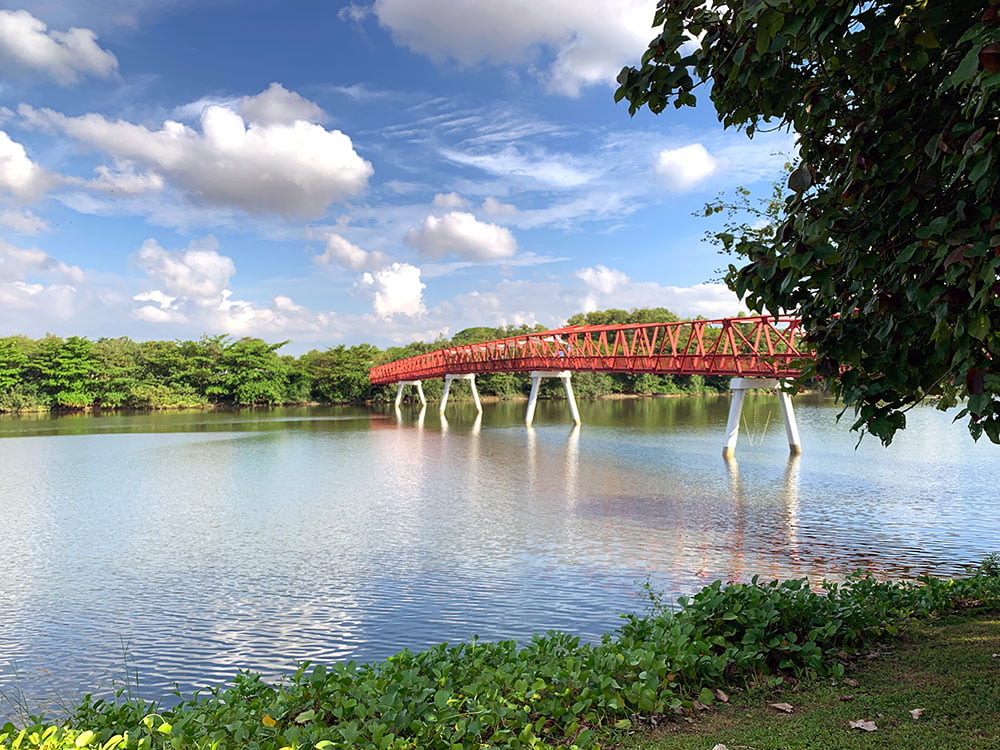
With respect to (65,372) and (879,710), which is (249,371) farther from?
(879,710)

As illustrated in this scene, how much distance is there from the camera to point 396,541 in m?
13.7

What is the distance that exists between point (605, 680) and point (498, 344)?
4814cm

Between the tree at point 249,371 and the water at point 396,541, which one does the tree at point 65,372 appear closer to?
the tree at point 249,371

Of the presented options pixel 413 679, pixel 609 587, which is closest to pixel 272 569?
pixel 609 587

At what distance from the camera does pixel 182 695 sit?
707 centimetres

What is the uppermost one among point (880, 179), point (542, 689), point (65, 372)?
point (65, 372)

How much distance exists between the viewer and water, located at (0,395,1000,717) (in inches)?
340

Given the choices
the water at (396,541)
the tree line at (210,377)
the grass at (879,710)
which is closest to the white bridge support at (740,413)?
the water at (396,541)

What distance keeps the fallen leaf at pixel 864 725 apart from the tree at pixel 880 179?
1.82 metres

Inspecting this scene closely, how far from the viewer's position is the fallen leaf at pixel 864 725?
425 cm

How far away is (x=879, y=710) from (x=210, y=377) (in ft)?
248

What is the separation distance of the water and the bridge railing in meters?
3.67

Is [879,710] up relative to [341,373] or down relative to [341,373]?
down

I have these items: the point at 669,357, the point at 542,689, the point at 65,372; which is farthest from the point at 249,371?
the point at 542,689
